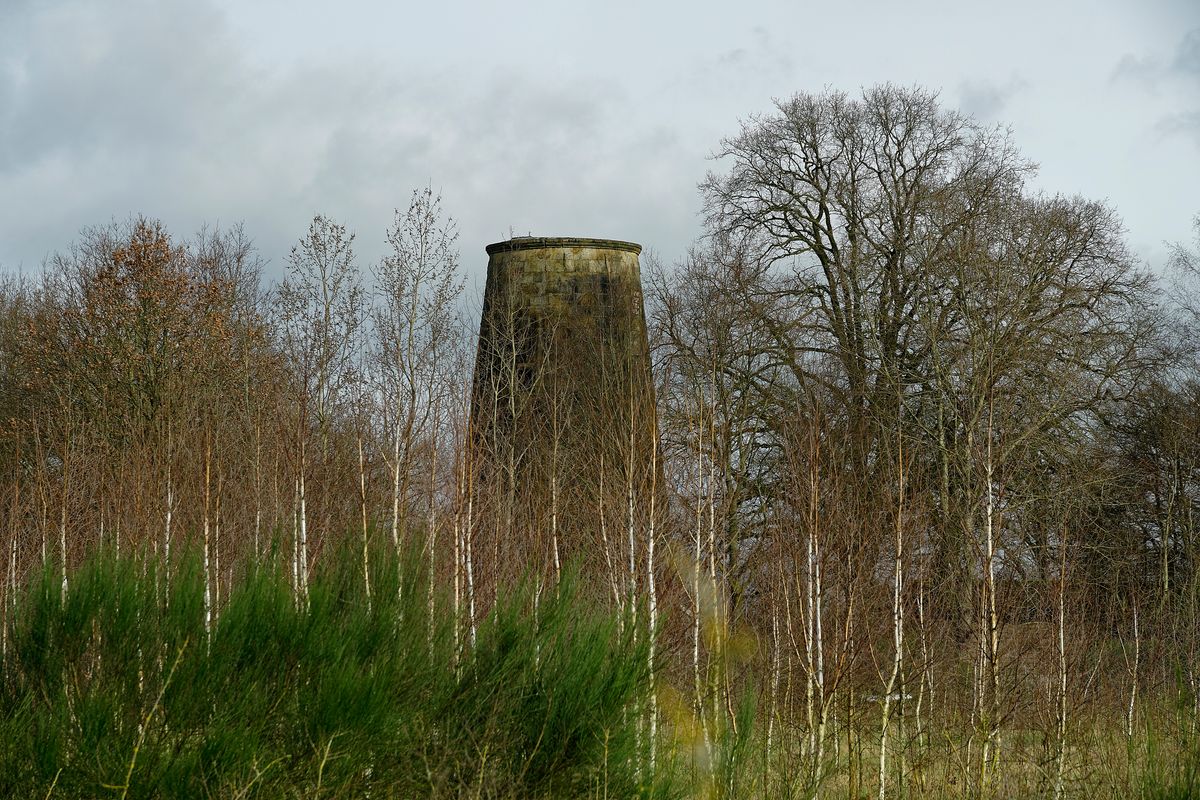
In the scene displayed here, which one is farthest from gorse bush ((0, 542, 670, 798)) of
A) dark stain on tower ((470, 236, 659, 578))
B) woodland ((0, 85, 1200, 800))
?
dark stain on tower ((470, 236, 659, 578))

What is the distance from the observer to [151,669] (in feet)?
23.2

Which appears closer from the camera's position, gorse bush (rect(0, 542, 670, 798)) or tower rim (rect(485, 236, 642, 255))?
gorse bush (rect(0, 542, 670, 798))

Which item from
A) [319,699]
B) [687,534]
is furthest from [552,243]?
[319,699]

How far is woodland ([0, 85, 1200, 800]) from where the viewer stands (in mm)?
6688

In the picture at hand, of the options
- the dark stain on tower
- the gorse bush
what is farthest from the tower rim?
the gorse bush

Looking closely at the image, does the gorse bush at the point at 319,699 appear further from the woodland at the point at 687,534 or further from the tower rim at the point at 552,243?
the tower rim at the point at 552,243

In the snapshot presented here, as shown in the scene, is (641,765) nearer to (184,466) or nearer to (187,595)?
(187,595)

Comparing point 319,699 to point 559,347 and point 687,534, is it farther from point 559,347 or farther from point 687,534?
point 559,347

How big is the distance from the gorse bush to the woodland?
0.09ft

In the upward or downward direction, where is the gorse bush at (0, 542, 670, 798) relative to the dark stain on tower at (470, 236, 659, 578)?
downward

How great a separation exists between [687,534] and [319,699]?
623cm

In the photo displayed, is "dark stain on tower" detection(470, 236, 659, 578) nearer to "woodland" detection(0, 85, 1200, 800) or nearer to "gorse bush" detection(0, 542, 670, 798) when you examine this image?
"woodland" detection(0, 85, 1200, 800)

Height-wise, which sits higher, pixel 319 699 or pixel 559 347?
pixel 559 347

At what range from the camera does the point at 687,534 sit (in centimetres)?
1227
